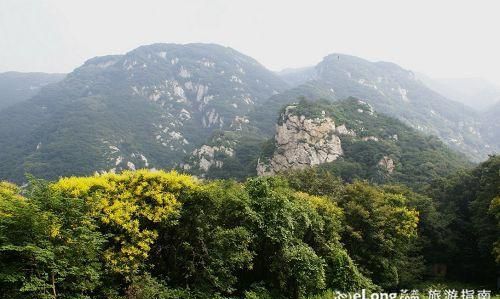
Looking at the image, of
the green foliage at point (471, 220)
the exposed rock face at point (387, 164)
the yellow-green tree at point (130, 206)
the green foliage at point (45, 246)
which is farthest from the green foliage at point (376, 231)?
the exposed rock face at point (387, 164)

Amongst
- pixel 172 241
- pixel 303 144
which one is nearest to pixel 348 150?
pixel 303 144

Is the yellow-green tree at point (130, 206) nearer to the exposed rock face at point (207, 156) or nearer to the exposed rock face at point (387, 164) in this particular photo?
the exposed rock face at point (387, 164)

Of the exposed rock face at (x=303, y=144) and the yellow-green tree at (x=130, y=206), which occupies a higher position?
the yellow-green tree at (x=130, y=206)

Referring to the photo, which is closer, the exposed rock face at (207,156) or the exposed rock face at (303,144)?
the exposed rock face at (303,144)

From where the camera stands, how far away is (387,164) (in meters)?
79.2

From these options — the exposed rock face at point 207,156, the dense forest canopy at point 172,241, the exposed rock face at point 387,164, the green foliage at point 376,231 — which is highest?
the dense forest canopy at point 172,241

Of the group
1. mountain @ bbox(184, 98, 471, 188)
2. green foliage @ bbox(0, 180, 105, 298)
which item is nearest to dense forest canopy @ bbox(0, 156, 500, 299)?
green foliage @ bbox(0, 180, 105, 298)

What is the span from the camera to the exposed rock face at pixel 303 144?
89.1 meters

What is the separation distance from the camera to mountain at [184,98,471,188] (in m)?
77.1

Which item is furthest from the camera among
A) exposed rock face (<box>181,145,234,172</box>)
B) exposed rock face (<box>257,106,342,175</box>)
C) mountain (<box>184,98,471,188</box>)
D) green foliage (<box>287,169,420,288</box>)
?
exposed rock face (<box>181,145,234,172</box>)

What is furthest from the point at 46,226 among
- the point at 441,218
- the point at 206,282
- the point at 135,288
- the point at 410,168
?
the point at 410,168

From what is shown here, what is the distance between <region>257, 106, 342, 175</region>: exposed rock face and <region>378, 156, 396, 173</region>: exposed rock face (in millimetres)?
11486

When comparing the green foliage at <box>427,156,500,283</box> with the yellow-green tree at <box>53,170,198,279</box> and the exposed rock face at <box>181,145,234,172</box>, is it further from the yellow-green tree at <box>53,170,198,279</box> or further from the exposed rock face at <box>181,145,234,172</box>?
the exposed rock face at <box>181,145,234,172</box>

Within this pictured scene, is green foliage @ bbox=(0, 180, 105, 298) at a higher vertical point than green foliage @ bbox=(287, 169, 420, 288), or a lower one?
higher
